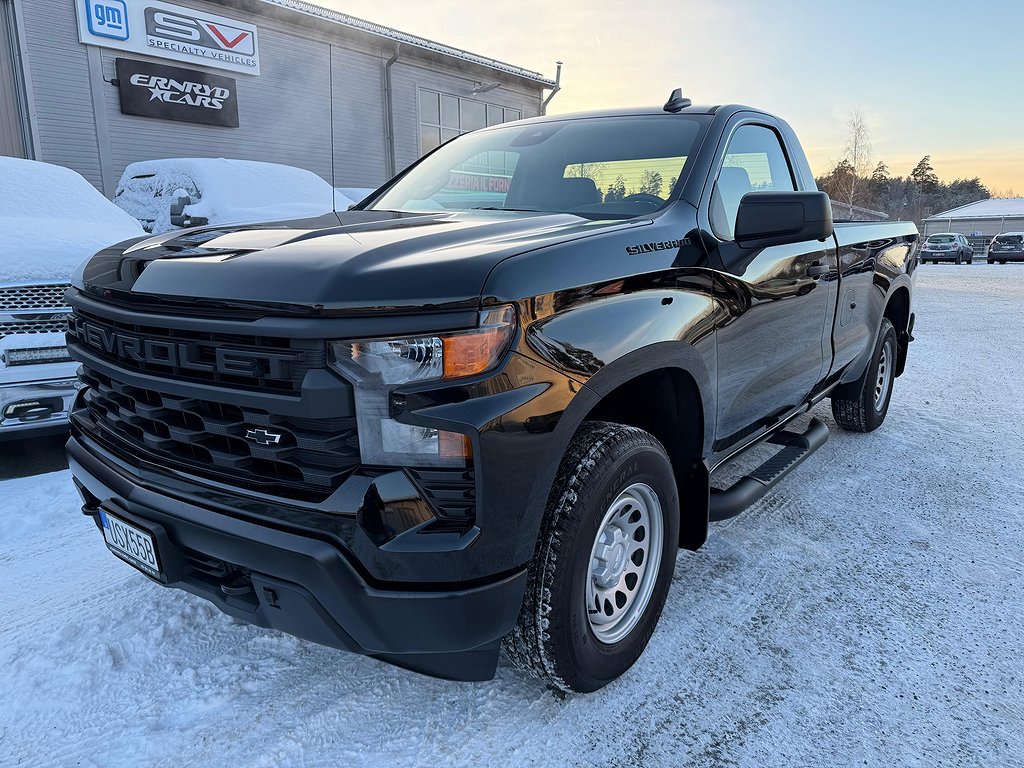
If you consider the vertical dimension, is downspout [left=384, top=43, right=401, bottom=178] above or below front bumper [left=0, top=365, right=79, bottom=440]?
above

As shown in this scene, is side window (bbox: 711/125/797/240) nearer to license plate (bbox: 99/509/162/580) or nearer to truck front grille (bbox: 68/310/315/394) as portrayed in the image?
truck front grille (bbox: 68/310/315/394)

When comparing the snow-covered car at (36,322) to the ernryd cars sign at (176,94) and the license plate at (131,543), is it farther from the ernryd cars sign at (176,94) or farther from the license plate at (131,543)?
the ernryd cars sign at (176,94)

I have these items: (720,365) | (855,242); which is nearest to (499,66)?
(855,242)

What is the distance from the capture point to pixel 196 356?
1796mm

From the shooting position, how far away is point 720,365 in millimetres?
2512

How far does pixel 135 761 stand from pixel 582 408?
1.55 metres

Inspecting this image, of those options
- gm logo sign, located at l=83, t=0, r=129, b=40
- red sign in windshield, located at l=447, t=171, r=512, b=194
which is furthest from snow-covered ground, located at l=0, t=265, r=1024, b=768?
gm logo sign, located at l=83, t=0, r=129, b=40

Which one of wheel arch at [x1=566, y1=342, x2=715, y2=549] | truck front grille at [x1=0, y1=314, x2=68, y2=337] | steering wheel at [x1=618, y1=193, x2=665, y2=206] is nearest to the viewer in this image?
wheel arch at [x1=566, y1=342, x2=715, y2=549]

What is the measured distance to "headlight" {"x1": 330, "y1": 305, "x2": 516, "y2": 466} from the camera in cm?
161

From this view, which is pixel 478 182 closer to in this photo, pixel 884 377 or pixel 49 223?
pixel 49 223

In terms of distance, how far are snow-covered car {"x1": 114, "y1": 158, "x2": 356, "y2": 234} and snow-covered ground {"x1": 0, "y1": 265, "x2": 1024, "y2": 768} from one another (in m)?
4.16

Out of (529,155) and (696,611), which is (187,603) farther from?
(529,155)

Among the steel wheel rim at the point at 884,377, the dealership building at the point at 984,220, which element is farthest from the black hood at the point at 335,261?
the dealership building at the point at 984,220

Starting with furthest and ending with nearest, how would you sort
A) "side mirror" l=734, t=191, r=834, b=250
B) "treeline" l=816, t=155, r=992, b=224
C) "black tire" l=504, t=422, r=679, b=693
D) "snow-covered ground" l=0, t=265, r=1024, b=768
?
"treeline" l=816, t=155, r=992, b=224 < "side mirror" l=734, t=191, r=834, b=250 < "snow-covered ground" l=0, t=265, r=1024, b=768 < "black tire" l=504, t=422, r=679, b=693
